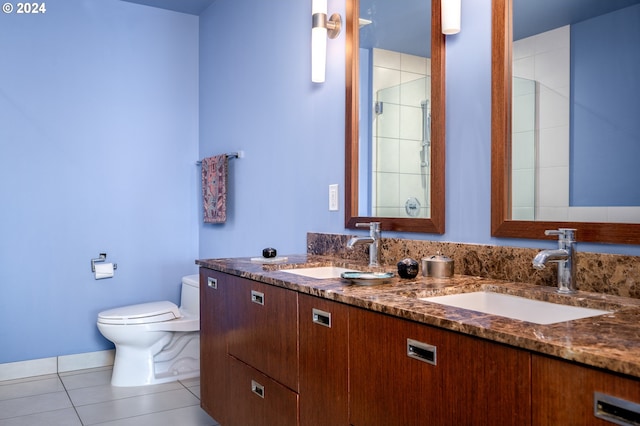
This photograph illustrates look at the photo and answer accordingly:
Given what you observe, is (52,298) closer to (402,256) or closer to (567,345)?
(402,256)

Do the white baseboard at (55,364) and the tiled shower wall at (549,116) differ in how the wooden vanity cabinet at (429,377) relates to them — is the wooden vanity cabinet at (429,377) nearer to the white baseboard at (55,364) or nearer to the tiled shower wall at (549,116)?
the tiled shower wall at (549,116)

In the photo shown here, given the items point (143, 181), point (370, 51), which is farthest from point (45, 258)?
point (370, 51)

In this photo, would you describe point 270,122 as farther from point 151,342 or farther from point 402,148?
point 151,342

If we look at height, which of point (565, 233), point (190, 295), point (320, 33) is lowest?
point (190, 295)

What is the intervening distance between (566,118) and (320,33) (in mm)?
1292

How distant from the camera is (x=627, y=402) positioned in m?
0.78

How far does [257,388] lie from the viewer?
1.96 meters

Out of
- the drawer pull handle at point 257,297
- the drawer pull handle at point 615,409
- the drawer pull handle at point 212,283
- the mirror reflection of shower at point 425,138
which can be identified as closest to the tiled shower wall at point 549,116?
the mirror reflection of shower at point 425,138

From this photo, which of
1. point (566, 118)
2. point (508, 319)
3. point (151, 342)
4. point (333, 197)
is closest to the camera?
point (508, 319)

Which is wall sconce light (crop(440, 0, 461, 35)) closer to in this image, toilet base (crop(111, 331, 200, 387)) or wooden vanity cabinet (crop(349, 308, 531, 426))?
wooden vanity cabinet (crop(349, 308, 531, 426))

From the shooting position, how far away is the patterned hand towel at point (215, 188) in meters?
3.39

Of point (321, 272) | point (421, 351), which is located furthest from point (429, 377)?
point (321, 272)

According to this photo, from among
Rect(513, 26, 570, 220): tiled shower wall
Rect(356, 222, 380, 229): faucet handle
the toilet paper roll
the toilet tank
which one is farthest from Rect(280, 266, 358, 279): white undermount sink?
the toilet paper roll

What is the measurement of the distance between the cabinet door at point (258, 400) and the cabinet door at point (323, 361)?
0.10 m
